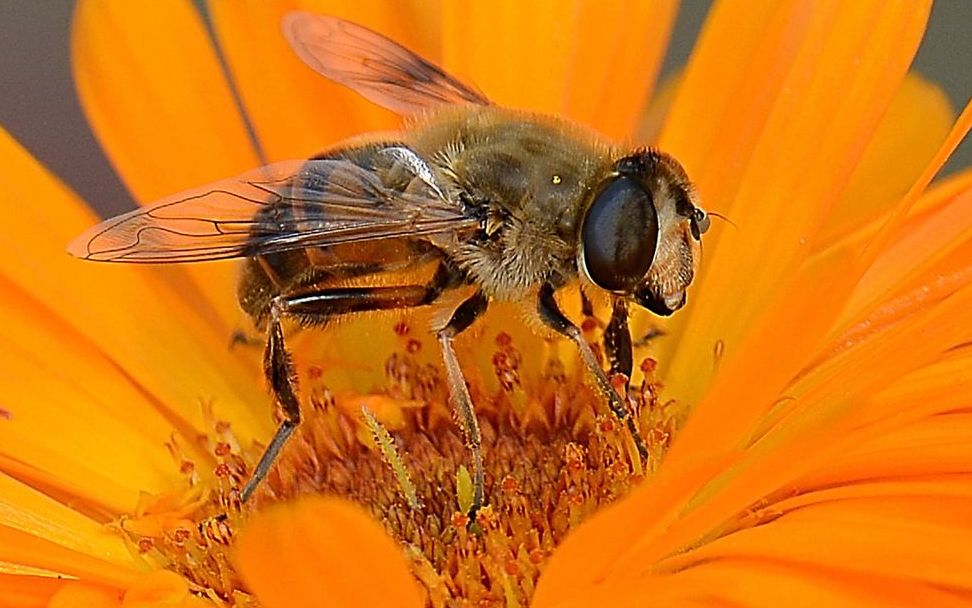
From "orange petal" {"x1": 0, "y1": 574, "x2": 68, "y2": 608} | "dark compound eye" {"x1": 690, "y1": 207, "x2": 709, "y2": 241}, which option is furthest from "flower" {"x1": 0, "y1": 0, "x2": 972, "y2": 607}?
"dark compound eye" {"x1": 690, "y1": 207, "x2": 709, "y2": 241}

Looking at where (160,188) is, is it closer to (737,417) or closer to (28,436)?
(28,436)

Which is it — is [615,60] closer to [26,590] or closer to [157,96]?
[157,96]

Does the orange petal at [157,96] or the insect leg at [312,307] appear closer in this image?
the insect leg at [312,307]

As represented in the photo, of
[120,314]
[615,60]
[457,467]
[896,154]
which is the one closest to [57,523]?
[120,314]

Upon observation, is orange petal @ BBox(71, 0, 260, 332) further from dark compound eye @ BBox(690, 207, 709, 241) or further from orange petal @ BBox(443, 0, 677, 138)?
dark compound eye @ BBox(690, 207, 709, 241)

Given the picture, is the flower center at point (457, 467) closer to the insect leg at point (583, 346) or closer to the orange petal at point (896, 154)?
the insect leg at point (583, 346)

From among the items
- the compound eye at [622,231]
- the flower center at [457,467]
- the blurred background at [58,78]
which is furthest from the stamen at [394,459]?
the blurred background at [58,78]
